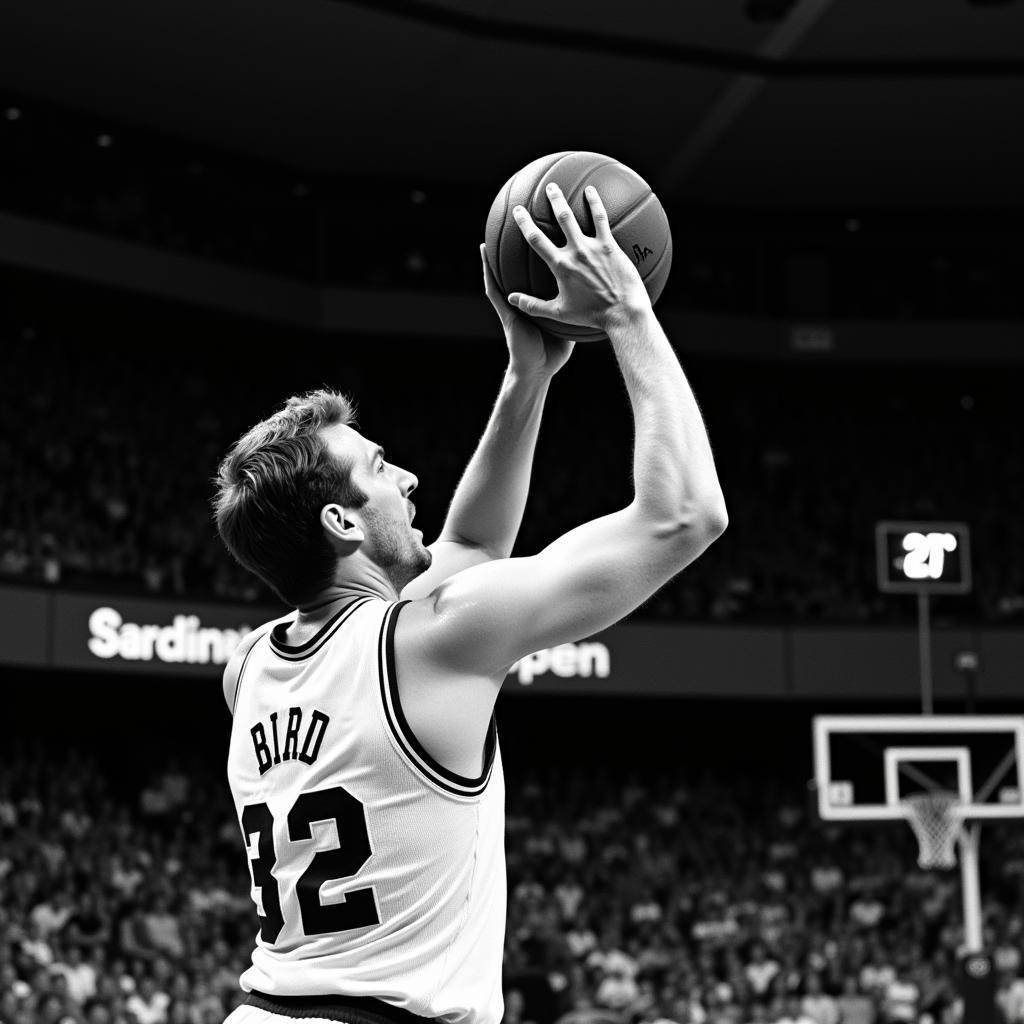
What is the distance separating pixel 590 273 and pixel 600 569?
57cm

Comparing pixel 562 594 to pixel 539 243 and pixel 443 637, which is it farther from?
pixel 539 243

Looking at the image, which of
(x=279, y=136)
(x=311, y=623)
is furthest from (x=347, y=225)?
(x=311, y=623)

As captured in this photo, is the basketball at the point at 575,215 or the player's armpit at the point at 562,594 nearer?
the player's armpit at the point at 562,594

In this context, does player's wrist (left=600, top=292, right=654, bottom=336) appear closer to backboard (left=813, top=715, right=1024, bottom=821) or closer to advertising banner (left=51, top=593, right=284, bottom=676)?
backboard (left=813, top=715, right=1024, bottom=821)

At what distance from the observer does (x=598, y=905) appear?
2025cm

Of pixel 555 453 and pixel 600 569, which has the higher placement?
pixel 555 453

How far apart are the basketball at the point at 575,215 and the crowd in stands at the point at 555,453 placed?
1737 cm

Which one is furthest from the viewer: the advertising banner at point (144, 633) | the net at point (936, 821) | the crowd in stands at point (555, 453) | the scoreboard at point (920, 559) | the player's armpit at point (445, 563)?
the crowd in stands at point (555, 453)

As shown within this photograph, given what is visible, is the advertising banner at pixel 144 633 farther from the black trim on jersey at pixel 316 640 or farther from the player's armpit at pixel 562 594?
the player's armpit at pixel 562 594

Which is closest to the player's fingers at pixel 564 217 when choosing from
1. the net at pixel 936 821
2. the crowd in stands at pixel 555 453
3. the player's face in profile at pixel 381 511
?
the player's face in profile at pixel 381 511

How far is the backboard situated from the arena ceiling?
9.40m

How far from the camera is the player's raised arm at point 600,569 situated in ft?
9.62

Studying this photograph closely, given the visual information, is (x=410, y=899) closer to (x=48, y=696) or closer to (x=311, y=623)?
(x=311, y=623)

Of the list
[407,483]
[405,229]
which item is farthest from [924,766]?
[407,483]
